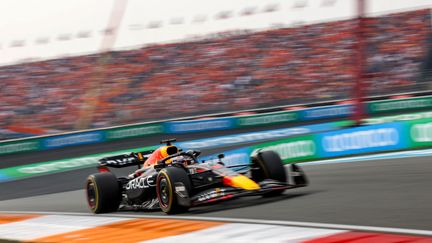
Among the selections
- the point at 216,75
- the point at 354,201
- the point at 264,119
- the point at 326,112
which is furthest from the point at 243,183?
the point at 216,75

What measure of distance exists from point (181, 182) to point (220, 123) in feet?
60.0

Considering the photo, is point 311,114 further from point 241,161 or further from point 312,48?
point 241,161

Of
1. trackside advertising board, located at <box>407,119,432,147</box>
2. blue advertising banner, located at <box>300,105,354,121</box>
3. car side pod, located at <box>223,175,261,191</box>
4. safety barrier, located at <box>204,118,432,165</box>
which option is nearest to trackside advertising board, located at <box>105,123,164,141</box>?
blue advertising banner, located at <box>300,105,354,121</box>

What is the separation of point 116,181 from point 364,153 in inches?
305

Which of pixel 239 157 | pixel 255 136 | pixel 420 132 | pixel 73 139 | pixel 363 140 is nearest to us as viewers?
pixel 420 132

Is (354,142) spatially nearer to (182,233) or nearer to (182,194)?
(182,194)

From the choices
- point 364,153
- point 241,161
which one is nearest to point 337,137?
point 364,153

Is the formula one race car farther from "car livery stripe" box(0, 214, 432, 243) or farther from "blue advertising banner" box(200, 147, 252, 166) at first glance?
"blue advertising banner" box(200, 147, 252, 166)

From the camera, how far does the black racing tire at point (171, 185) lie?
7930mm

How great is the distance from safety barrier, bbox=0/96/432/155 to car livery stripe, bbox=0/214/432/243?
16174 mm

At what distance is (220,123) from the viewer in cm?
2619

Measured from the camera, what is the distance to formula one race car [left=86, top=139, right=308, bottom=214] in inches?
312

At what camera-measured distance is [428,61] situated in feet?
87.4

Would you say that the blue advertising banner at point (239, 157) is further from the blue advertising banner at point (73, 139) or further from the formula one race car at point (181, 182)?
the blue advertising banner at point (73, 139)
